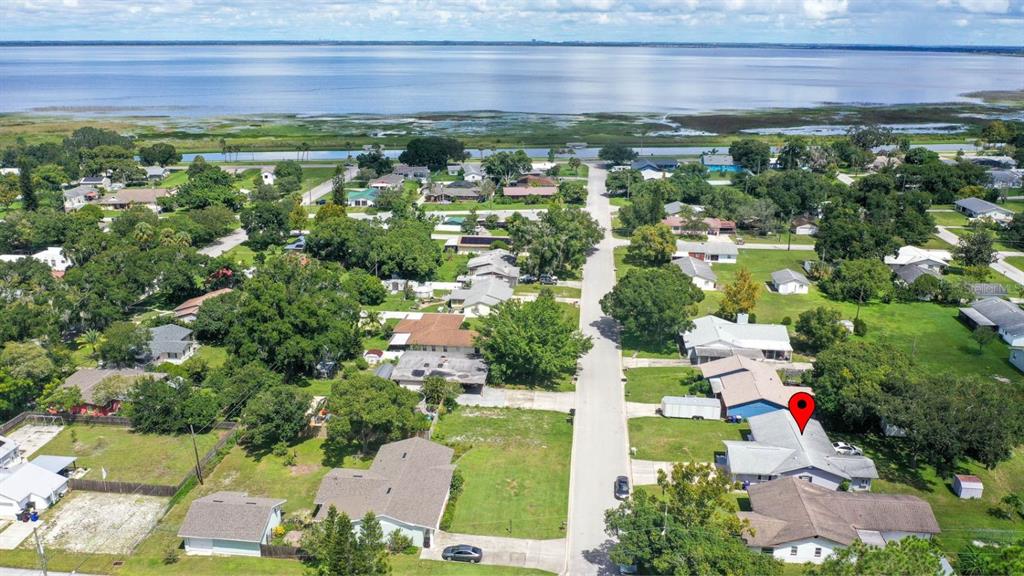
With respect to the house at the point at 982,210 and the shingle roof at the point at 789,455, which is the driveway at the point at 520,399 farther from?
the house at the point at 982,210

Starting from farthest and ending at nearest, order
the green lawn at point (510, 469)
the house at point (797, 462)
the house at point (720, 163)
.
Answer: the house at point (720, 163) → the house at point (797, 462) → the green lawn at point (510, 469)

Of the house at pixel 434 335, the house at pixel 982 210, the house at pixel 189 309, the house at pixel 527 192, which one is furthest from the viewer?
the house at pixel 527 192

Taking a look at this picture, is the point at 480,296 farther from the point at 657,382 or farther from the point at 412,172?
the point at 412,172

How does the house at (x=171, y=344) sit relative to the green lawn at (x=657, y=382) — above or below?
above

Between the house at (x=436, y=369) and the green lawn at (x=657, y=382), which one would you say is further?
the house at (x=436, y=369)

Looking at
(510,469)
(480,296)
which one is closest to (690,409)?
(510,469)

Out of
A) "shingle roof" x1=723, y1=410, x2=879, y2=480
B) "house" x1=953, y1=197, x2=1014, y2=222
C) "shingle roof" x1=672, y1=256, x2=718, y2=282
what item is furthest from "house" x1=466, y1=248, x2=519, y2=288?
"house" x1=953, y1=197, x2=1014, y2=222

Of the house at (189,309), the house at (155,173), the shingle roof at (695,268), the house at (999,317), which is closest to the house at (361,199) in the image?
the house at (155,173)
